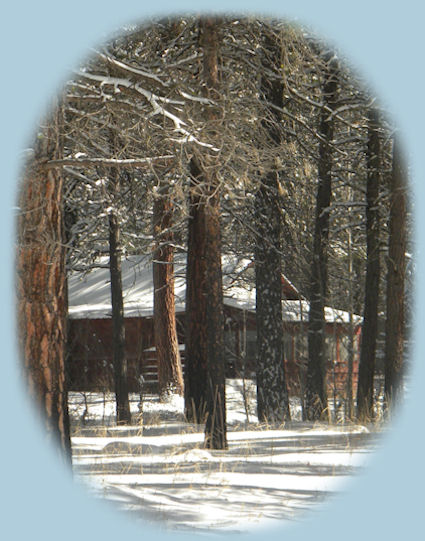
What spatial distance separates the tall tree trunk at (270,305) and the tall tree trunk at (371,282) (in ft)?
7.14

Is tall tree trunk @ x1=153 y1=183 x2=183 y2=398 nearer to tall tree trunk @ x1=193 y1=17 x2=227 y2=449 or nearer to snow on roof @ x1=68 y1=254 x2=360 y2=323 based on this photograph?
snow on roof @ x1=68 y1=254 x2=360 y2=323

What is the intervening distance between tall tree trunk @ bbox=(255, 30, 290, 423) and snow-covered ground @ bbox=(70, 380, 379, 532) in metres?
1.47

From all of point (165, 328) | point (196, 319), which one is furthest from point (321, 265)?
point (196, 319)

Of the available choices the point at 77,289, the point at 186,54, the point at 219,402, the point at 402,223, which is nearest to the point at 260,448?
the point at 219,402

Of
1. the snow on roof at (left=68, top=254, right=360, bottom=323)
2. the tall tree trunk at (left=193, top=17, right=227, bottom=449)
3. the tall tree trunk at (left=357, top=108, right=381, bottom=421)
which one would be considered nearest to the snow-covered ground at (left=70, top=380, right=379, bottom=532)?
the tall tree trunk at (left=193, top=17, right=227, bottom=449)

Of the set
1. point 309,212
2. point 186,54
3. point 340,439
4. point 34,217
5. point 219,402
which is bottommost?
point 340,439

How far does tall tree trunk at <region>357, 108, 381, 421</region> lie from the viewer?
55.2 feet

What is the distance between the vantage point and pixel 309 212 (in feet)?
68.4

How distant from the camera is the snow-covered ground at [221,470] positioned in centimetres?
728

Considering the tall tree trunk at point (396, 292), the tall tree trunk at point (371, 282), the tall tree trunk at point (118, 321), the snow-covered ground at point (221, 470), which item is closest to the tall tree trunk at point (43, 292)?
the snow-covered ground at point (221, 470)

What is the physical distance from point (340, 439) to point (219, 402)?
2395 millimetres

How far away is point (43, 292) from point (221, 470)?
10.4ft

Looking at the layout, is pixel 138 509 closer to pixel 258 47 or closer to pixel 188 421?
pixel 188 421

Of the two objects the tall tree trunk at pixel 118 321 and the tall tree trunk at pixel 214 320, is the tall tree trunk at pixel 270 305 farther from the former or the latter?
the tall tree trunk at pixel 214 320
